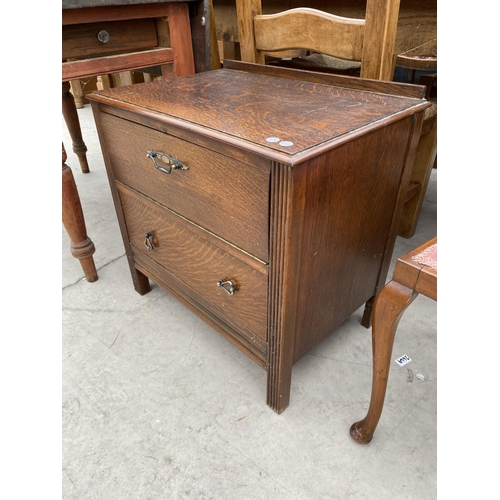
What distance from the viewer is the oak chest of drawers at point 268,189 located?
2.31ft

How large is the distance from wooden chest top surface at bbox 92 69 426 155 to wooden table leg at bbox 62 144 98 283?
39 cm

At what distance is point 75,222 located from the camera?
1353 millimetres

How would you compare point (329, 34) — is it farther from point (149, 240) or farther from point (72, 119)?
point (72, 119)

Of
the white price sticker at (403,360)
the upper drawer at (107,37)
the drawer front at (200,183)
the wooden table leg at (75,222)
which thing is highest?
the upper drawer at (107,37)

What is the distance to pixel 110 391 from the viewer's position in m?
1.10

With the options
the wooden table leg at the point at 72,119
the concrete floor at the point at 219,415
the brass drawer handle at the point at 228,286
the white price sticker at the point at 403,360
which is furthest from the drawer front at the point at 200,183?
the wooden table leg at the point at 72,119

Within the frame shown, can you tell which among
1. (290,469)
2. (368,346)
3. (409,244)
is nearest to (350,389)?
(368,346)

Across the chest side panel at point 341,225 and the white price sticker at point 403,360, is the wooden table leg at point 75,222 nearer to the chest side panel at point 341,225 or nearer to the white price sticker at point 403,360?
the chest side panel at point 341,225

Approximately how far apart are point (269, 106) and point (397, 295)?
483 mm

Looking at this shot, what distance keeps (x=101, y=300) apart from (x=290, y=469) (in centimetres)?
87

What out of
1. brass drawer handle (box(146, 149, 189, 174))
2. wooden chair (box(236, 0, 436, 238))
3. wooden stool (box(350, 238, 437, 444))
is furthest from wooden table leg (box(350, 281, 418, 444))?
wooden chair (box(236, 0, 436, 238))

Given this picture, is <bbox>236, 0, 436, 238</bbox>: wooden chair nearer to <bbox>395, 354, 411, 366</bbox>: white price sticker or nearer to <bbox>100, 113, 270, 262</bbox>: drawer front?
<bbox>100, 113, 270, 262</bbox>: drawer front

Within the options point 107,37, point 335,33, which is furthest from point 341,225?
point 107,37

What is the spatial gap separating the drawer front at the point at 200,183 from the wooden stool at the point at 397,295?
0.24 meters
